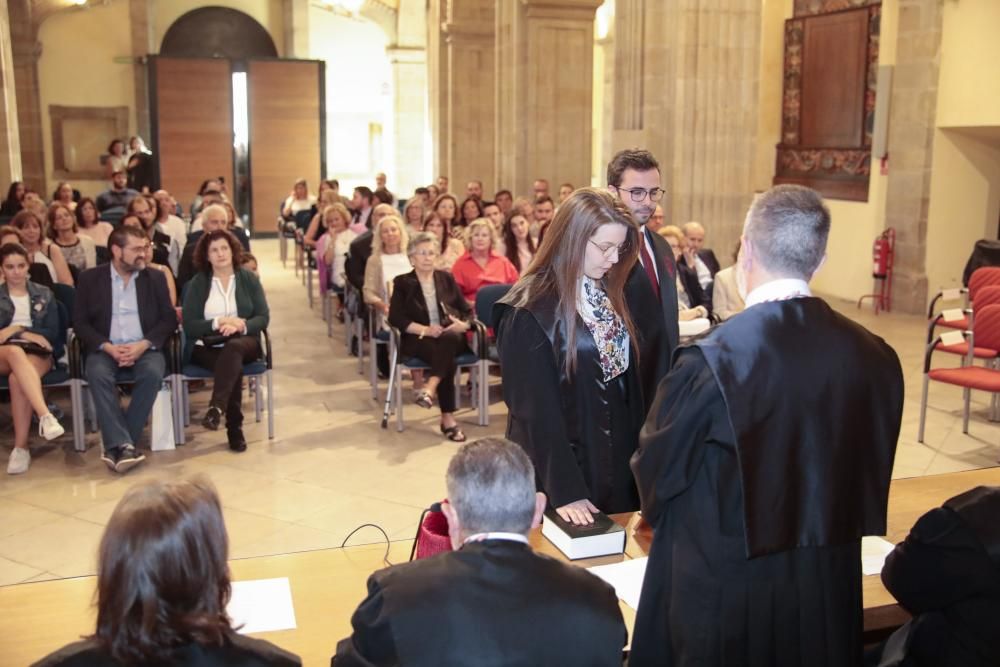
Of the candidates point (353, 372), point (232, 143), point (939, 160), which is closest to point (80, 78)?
point (232, 143)

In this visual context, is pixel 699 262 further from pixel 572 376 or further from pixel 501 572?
pixel 501 572

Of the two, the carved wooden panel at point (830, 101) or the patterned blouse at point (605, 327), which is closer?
the patterned blouse at point (605, 327)

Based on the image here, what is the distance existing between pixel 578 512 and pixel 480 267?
17.1 ft

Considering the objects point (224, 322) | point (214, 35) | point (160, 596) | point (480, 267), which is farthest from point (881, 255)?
point (214, 35)

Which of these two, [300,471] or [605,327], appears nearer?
[605,327]

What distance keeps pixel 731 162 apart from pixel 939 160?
3712mm

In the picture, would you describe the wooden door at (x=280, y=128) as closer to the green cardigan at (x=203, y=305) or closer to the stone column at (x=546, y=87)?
the stone column at (x=546, y=87)

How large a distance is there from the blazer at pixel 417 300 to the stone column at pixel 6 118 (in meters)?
8.38

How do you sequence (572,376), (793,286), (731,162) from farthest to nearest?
(731,162)
(572,376)
(793,286)

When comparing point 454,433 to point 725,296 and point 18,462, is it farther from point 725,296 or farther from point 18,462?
point 18,462

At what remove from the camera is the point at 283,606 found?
2.63 meters

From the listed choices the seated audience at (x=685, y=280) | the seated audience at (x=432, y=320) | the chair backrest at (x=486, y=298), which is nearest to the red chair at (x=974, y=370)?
the seated audience at (x=685, y=280)

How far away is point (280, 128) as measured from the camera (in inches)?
824

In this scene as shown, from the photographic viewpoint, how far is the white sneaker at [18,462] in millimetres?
6270
